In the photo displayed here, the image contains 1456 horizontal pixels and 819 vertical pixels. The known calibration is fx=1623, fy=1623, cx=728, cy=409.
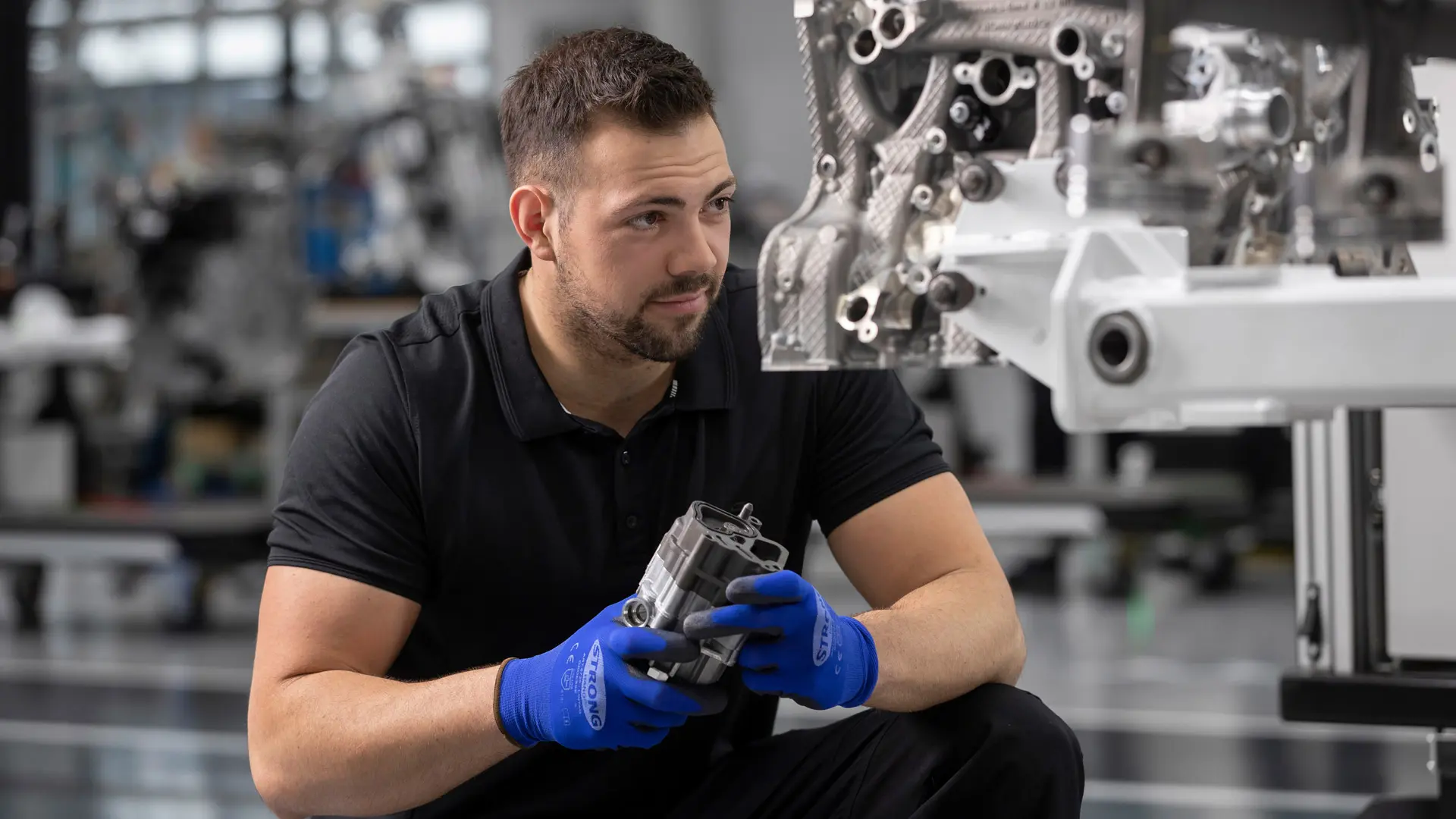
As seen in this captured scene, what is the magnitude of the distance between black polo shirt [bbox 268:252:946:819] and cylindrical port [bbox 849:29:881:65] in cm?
46

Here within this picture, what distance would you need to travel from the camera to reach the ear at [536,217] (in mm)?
1878

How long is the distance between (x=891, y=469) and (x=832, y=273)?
0.41 metres

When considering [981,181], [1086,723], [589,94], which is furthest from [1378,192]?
[1086,723]

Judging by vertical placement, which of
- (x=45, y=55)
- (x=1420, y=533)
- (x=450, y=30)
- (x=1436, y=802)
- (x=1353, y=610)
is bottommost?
(x=1436, y=802)

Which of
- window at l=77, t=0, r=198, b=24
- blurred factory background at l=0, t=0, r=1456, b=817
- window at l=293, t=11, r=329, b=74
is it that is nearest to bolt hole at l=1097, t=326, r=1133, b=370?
blurred factory background at l=0, t=0, r=1456, b=817

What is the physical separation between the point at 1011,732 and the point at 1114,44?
726 mm

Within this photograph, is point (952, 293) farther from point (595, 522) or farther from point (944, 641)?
point (595, 522)

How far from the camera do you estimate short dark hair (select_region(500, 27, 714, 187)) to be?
69.5 inches

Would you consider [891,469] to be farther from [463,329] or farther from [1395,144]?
[1395,144]

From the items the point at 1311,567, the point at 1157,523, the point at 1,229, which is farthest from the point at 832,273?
the point at 1,229

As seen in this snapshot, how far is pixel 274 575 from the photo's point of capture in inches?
68.3

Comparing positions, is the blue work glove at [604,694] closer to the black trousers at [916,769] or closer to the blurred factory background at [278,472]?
the black trousers at [916,769]

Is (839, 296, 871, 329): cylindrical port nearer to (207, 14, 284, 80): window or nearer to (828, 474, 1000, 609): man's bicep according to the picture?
(828, 474, 1000, 609): man's bicep

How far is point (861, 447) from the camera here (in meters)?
1.95
